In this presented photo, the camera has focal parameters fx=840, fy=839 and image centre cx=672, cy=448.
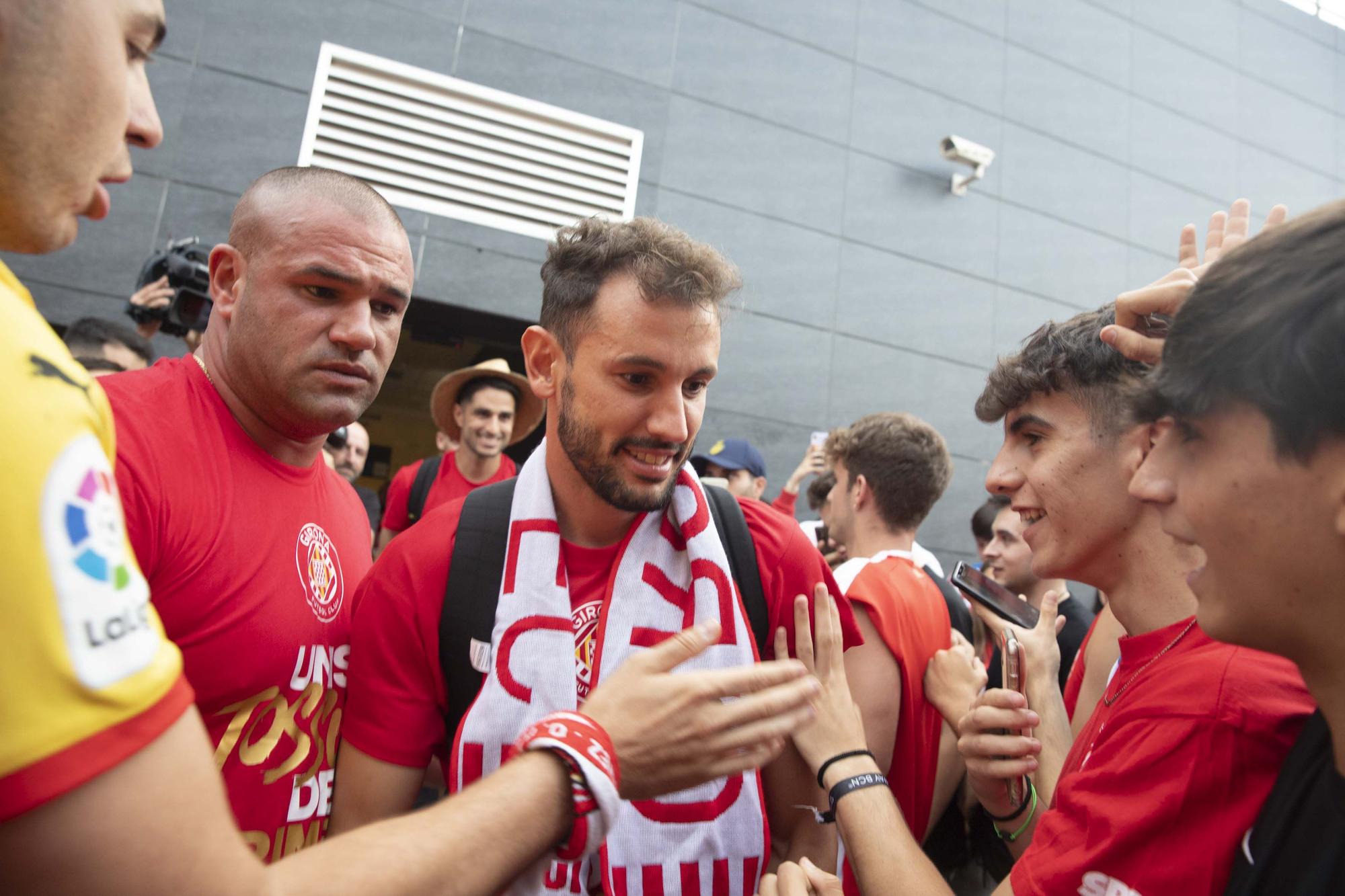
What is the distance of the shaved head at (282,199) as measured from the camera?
1975 millimetres

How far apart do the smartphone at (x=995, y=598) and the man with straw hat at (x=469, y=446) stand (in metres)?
2.82

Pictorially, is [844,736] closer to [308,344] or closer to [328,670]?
[328,670]

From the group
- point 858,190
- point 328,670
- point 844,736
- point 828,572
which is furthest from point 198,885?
Answer: point 858,190

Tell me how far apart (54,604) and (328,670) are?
1.19m

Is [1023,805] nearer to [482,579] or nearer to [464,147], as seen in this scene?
[482,579]

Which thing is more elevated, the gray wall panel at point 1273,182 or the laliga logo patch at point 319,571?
the gray wall panel at point 1273,182

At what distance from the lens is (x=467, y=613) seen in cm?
180

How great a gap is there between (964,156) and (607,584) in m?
7.29

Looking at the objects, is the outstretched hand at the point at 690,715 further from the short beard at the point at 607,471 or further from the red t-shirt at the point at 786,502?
the red t-shirt at the point at 786,502

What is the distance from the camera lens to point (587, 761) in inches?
43.3

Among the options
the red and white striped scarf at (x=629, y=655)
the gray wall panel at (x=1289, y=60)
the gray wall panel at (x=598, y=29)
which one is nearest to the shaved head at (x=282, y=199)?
the red and white striped scarf at (x=629, y=655)

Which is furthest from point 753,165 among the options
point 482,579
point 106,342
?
point 482,579

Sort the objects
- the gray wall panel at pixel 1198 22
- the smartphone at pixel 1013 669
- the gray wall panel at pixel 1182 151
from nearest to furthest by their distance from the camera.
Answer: the smartphone at pixel 1013 669, the gray wall panel at pixel 1182 151, the gray wall panel at pixel 1198 22

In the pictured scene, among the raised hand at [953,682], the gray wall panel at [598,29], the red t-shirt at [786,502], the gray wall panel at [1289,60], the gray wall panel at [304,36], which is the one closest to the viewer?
the raised hand at [953,682]
